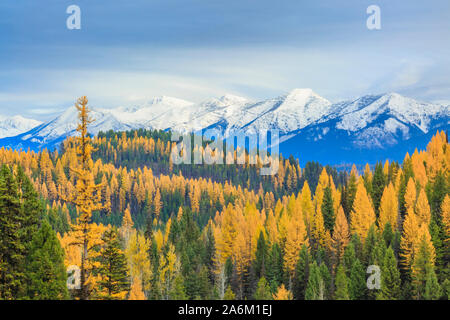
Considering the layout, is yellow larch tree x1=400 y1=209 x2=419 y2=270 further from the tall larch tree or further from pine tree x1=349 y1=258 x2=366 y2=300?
the tall larch tree

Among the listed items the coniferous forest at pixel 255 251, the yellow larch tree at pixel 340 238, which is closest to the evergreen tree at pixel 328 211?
the coniferous forest at pixel 255 251

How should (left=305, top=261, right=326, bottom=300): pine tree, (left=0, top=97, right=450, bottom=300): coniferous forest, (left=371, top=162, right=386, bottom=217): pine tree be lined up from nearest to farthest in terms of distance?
(left=0, top=97, right=450, bottom=300): coniferous forest < (left=305, top=261, right=326, bottom=300): pine tree < (left=371, top=162, right=386, bottom=217): pine tree

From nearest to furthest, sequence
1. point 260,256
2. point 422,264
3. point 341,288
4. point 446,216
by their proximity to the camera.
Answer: point 341,288 → point 422,264 → point 446,216 → point 260,256

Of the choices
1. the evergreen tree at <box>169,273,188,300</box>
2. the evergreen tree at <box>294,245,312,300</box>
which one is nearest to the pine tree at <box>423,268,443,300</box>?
the evergreen tree at <box>294,245,312,300</box>

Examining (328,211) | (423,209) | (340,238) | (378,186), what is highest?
(378,186)

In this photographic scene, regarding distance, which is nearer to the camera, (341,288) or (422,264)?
(341,288)

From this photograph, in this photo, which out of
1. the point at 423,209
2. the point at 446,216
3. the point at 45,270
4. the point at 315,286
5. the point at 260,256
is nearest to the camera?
the point at 45,270

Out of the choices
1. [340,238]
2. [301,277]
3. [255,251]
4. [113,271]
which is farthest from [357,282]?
[113,271]

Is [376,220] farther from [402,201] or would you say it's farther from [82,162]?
[82,162]

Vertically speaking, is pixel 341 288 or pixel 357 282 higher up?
pixel 341 288

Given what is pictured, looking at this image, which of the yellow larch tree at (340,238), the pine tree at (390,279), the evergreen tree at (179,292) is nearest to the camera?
the evergreen tree at (179,292)

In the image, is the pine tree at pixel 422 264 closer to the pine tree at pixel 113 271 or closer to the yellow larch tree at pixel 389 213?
the yellow larch tree at pixel 389 213

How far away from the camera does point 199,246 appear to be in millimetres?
108125

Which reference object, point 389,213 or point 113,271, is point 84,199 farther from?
point 389,213
